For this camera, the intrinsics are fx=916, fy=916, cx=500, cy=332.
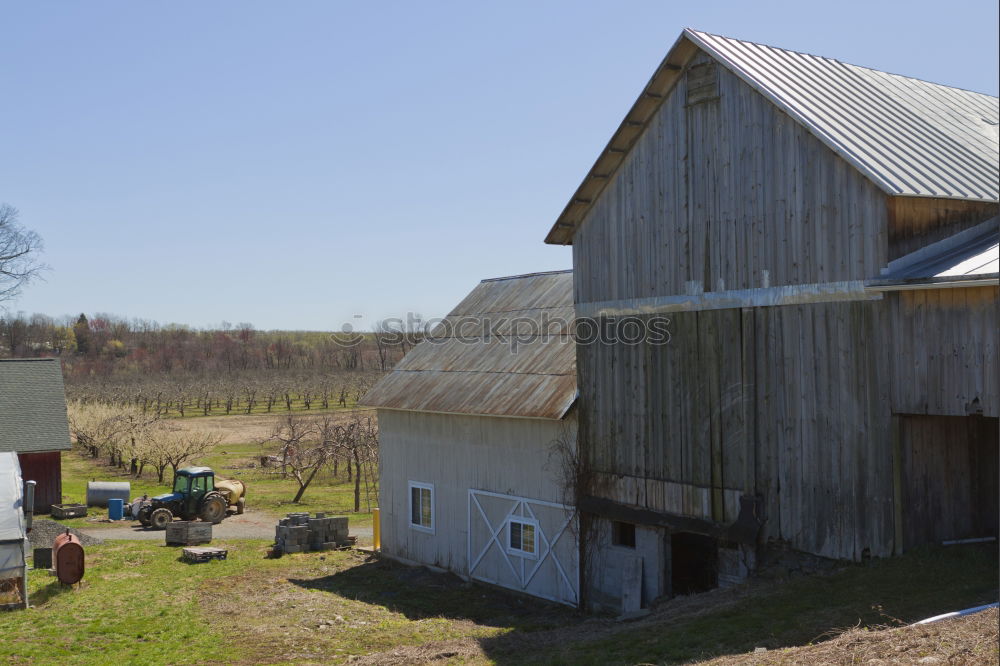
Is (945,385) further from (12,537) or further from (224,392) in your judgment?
(224,392)

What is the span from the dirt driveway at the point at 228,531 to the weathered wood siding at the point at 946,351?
775 inches

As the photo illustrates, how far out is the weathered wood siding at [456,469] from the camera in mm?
19672

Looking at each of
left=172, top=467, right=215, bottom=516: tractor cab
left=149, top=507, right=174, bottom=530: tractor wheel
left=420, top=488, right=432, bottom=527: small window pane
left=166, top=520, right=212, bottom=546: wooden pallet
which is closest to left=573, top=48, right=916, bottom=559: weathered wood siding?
left=420, top=488, right=432, bottom=527: small window pane

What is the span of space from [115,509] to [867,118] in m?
28.2

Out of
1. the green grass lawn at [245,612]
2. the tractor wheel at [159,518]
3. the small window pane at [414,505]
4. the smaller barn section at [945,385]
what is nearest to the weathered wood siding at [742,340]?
the smaller barn section at [945,385]

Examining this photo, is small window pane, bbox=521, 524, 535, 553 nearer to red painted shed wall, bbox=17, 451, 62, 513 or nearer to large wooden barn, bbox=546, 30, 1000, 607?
large wooden barn, bbox=546, 30, 1000, 607

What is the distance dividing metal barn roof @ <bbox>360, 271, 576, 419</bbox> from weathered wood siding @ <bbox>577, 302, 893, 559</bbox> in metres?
2.05

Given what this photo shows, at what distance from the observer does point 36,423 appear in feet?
114

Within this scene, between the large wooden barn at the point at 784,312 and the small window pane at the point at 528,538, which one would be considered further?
the small window pane at the point at 528,538

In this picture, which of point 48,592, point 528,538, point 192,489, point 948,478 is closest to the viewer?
point 948,478

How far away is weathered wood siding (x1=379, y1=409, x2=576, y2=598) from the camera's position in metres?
19.7

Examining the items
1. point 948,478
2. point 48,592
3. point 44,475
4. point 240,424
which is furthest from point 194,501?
point 240,424

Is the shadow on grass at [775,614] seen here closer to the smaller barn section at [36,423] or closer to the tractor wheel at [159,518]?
the tractor wheel at [159,518]

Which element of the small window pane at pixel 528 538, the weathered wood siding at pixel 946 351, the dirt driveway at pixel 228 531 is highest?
the weathered wood siding at pixel 946 351
